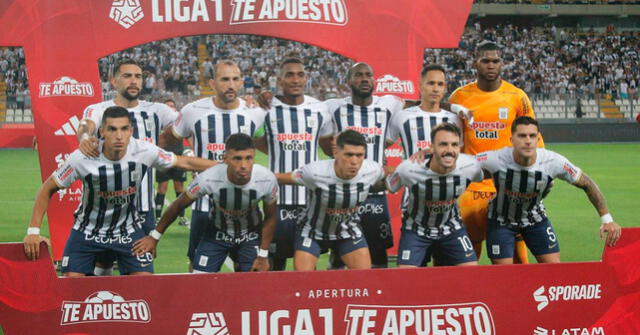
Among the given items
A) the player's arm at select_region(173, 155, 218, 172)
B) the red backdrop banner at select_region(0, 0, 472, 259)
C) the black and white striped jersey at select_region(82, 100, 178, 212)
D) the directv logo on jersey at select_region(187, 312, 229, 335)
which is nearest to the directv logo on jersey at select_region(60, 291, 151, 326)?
the directv logo on jersey at select_region(187, 312, 229, 335)

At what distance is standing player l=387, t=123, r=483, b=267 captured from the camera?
17.6 ft

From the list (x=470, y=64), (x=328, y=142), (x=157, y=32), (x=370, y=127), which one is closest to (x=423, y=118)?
(x=370, y=127)

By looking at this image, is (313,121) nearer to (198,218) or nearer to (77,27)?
(198,218)

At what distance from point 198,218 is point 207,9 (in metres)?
2.47

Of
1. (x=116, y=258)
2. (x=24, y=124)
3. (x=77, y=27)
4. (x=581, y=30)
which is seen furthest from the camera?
(x=581, y=30)

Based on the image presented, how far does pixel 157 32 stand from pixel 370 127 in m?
2.60

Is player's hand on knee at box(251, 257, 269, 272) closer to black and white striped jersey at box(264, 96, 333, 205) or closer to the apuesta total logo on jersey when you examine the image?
black and white striped jersey at box(264, 96, 333, 205)

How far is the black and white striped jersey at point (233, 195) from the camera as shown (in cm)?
537

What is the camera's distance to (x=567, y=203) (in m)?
12.6

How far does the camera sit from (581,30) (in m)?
38.0

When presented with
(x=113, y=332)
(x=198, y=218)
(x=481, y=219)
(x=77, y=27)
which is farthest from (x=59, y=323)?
(x=77, y=27)

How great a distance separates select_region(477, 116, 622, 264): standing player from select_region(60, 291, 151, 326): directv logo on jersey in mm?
2651

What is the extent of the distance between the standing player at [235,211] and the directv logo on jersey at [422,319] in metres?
1.06

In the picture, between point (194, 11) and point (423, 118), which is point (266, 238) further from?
point (194, 11)
